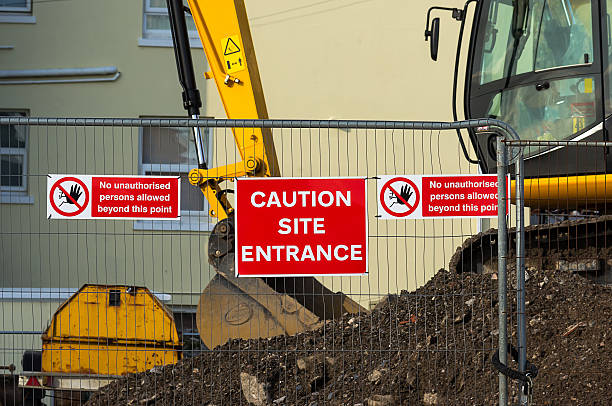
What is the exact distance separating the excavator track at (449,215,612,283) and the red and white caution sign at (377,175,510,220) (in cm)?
276

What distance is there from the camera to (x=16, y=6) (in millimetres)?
14891

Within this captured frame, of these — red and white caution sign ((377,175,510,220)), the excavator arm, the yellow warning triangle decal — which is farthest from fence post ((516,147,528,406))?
the yellow warning triangle decal

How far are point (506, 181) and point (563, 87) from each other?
352 cm

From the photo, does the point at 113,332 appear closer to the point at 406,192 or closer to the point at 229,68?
the point at 406,192

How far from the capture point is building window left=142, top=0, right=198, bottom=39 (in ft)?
48.6

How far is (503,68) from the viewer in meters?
9.38

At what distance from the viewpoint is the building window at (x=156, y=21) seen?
584 inches

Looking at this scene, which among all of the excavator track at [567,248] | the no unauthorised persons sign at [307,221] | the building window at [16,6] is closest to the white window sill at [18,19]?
the building window at [16,6]

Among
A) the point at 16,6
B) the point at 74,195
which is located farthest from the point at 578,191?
the point at 16,6

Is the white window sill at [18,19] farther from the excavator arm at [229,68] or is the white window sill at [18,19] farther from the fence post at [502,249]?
the fence post at [502,249]

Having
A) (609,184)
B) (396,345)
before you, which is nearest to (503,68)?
(609,184)

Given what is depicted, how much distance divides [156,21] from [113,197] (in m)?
9.76

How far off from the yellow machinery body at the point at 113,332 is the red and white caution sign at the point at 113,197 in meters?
1.59

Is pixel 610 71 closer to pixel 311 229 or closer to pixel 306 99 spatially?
pixel 311 229
